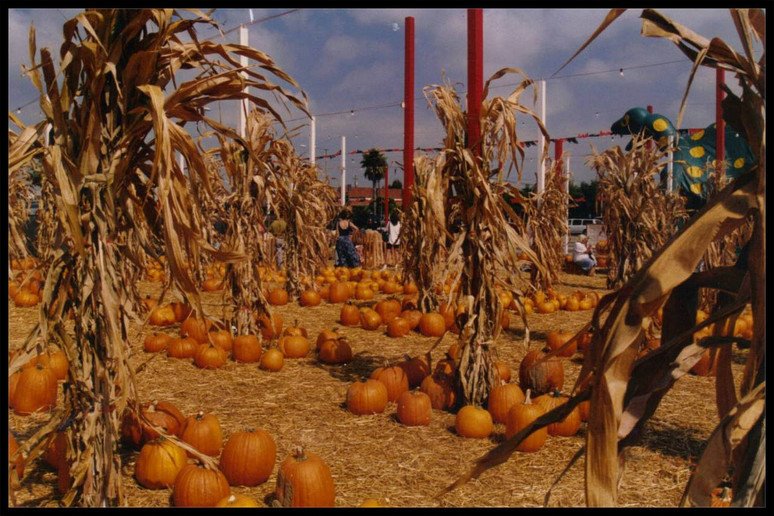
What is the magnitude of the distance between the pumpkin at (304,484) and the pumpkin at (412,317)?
5.19 m

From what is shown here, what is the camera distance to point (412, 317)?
348 inches

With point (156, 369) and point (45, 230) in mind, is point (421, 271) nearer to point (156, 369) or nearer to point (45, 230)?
point (156, 369)

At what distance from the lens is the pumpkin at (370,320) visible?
908 cm

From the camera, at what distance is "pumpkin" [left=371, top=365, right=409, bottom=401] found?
5.52m

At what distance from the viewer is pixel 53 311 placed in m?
2.96

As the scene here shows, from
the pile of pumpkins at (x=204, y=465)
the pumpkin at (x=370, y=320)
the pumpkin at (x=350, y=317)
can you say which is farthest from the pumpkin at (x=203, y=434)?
the pumpkin at (x=350, y=317)

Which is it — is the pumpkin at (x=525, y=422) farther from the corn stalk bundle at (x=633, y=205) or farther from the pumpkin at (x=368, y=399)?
the corn stalk bundle at (x=633, y=205)

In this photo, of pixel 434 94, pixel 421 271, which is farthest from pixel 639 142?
pixel 434 94

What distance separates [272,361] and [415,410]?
225cm

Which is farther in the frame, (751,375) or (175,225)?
(175,225)

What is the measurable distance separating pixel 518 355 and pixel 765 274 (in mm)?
6118

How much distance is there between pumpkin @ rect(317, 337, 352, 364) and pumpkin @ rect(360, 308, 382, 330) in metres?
1.95

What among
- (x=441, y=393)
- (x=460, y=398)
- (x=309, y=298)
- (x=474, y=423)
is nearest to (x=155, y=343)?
(x=441, y=393)

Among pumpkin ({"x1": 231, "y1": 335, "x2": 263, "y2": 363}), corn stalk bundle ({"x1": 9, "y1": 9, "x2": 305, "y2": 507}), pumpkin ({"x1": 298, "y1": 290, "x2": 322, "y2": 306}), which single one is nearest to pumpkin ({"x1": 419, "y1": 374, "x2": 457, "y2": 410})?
pumpkin ({"x1": 231, "y1": 335, "x2": 263, "y2": 363})
